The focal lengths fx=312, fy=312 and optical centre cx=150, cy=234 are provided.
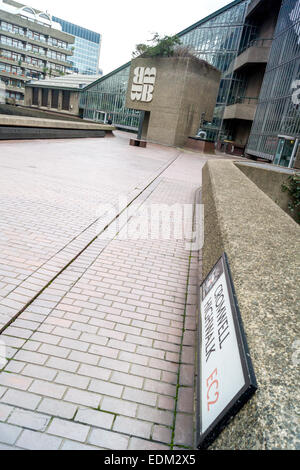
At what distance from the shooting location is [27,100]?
6081 cm

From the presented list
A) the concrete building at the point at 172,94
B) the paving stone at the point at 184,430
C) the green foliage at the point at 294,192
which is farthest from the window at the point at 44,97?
the paving stone at the point at 184,430

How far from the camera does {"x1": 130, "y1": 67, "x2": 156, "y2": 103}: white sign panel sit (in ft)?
109

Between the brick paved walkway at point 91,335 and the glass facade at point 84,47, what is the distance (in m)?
172

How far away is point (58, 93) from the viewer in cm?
5550

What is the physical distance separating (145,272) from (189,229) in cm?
268

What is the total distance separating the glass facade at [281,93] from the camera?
2378cm

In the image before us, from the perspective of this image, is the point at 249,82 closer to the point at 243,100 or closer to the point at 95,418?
the point at 243,100

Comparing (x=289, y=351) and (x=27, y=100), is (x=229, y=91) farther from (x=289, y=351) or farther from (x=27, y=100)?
(x=289, y=351)

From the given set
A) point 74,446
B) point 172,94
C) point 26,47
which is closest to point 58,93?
point 26,47

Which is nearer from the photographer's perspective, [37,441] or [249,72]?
[37,441]

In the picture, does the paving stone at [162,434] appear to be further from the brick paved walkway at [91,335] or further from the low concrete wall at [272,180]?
the low concrete wall at [272,180]

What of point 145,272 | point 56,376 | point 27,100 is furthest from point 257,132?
point 27,100

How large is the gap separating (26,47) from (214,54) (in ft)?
176
